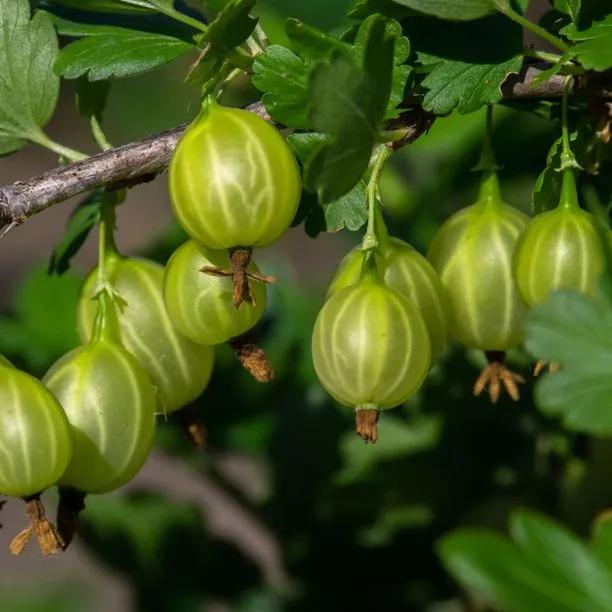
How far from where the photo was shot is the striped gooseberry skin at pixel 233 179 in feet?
2.59

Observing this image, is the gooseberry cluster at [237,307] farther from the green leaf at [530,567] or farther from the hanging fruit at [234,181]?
the green leaf at [530,567]

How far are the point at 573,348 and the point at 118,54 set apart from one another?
452mm

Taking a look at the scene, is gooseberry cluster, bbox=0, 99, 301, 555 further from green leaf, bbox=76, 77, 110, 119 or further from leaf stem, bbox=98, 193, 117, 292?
green leaf, bbox=76, 77, 110, 119

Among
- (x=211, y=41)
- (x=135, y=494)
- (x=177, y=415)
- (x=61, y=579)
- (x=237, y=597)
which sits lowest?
(x=61, y=579)

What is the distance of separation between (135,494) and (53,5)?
0.65 m

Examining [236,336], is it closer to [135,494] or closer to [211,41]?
[211,41]

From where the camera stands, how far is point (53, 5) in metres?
1.06

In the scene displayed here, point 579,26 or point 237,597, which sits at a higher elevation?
point 579,26

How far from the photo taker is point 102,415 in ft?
2.85

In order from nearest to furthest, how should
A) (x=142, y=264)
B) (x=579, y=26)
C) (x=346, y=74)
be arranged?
1. (x=346, y=74)
2. (x=579, y=26)
3. (x=142, y=264)

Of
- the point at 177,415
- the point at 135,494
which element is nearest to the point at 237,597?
the point at 135,494

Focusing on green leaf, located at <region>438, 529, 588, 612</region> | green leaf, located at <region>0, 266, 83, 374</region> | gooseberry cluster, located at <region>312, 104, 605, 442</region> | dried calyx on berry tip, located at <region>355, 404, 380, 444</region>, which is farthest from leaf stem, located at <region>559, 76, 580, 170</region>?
green leaf, located at <region>0, 266, 83, 374</region>

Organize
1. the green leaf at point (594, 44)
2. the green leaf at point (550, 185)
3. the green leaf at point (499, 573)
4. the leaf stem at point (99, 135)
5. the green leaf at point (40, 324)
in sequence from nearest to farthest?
the green leaf at point (499, 573), the green leaf at point (594, 44), the green leaf at point (550, 185), the leaf stem at point (99, 135), the green leaf at point (40, 324)

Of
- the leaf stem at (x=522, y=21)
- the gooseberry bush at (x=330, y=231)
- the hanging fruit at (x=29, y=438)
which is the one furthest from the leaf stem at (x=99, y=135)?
the leaf stem at (x=522, y=21)
